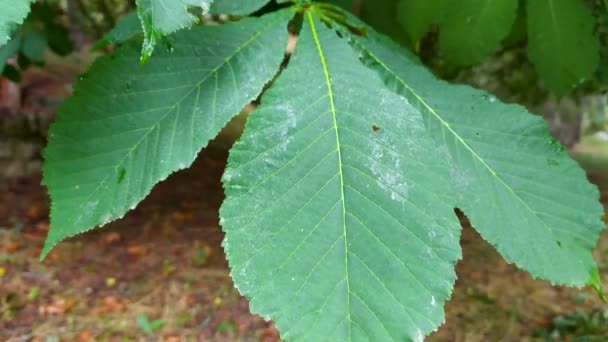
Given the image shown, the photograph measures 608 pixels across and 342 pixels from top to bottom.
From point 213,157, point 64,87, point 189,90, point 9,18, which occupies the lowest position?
point 213,157

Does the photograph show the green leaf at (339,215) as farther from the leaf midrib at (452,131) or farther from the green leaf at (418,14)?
the green leaf at (418,14)

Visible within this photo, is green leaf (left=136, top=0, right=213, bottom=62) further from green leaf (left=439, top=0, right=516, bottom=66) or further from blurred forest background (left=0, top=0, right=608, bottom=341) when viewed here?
blurred forest background (left=0, top=0, right=608, bottom=341)

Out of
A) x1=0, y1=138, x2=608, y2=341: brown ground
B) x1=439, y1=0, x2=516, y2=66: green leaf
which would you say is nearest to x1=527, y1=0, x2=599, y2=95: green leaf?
x1=439, y1=0, x2=516, y2=66: green leaf

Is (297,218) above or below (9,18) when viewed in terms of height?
below

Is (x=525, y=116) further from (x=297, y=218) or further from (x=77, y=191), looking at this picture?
(x=77, y=191)

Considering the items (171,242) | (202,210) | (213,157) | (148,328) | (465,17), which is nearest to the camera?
(465,17)

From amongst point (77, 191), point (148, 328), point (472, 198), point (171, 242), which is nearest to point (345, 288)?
point (472, 198)

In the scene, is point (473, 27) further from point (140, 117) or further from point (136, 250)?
point (136, 250)
